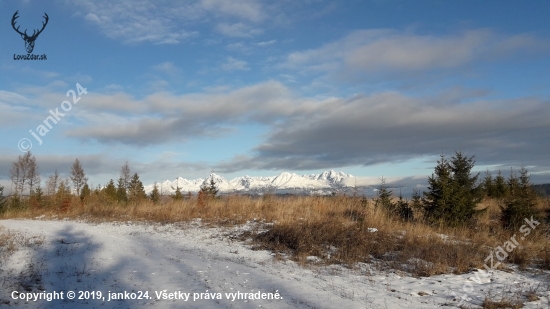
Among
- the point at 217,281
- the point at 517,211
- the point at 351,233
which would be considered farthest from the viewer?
the point at 517,211

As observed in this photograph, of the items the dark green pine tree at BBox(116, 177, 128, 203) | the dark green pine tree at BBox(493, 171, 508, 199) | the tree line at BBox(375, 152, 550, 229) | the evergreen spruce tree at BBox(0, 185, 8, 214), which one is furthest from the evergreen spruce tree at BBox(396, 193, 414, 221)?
the evergreen spruce tree at BBox(0, 185, 8, 214)

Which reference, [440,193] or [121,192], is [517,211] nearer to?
[440,193]

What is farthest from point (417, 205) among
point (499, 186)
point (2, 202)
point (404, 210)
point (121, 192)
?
point (121, 192)

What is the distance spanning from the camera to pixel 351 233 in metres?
12.2

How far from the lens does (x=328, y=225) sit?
13.0 meters

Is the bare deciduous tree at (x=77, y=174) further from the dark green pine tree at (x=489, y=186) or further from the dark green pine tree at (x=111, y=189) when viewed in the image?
the dark green pine tree at (x=489, y=186)

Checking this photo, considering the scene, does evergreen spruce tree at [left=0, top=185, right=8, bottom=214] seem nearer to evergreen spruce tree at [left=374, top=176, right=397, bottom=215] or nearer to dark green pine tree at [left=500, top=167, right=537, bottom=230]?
evergreen spruce tree at [left=374, top=176, right=397, bottom=215]

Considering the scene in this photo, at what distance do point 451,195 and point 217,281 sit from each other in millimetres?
10157

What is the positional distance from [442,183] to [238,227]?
770 centimetres

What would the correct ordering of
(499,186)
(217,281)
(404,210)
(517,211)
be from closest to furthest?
(217,281), (517,211), (404,210), (499,186)

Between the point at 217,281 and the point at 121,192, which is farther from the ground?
the point at 121,192

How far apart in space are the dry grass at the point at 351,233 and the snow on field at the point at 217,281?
85cm

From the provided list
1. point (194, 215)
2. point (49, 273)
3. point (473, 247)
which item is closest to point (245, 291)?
point (49, 273)

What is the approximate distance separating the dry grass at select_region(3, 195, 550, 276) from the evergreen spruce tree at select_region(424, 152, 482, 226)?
53 cm
